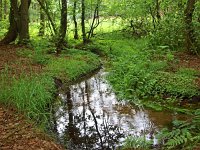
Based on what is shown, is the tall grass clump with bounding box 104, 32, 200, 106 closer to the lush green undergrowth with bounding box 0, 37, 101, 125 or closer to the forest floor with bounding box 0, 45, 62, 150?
the lush green undergrowth with bounding box 0, 37, 101, 125

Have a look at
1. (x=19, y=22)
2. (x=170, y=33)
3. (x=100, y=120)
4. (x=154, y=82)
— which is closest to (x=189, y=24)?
(x=170, y=33)

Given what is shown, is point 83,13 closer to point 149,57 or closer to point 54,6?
point 54,6

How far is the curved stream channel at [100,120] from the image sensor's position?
23.9 ft

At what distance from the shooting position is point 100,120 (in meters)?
8.56

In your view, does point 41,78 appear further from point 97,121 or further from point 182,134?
point 182,134

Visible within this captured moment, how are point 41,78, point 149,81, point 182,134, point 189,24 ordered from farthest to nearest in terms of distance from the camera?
point 189,24
point 149,81
point 41,78
point 182,134

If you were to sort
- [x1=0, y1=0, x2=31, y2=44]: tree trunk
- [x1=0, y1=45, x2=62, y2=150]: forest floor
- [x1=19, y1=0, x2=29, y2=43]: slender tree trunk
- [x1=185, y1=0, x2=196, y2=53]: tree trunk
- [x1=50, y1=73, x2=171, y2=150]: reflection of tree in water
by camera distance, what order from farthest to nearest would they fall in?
[x1=0, y1=0, x2=31, y2=44]: tree trunk < [x1=19, y1=0, x2=29, y2=43]: slender tree trunk < [x1=185, y1=0, x2=196, y2=53]: tree trunk < [x1=50, y1=73, x2=171, y2=150]: reflection of tree in water < [x1=0, y1=45, x2=62, y2=150]: forest floor

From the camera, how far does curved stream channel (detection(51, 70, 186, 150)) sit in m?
7.29

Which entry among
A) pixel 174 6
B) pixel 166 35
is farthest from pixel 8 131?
pixel 174 6

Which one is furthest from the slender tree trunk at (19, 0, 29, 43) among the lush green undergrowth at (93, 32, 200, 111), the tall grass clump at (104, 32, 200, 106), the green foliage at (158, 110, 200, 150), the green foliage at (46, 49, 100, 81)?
the green foliage at (158, 110, 200, 150)

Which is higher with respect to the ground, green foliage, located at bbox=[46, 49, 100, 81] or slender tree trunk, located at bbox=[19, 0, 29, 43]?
slender tree trunk, located at bbox=[19, 0, 29, 43]

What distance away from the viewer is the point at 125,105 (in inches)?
388

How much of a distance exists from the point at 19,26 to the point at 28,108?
1058 cm

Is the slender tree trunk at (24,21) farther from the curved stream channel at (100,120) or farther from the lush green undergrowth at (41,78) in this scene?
the curved stream channel at (100,120)
